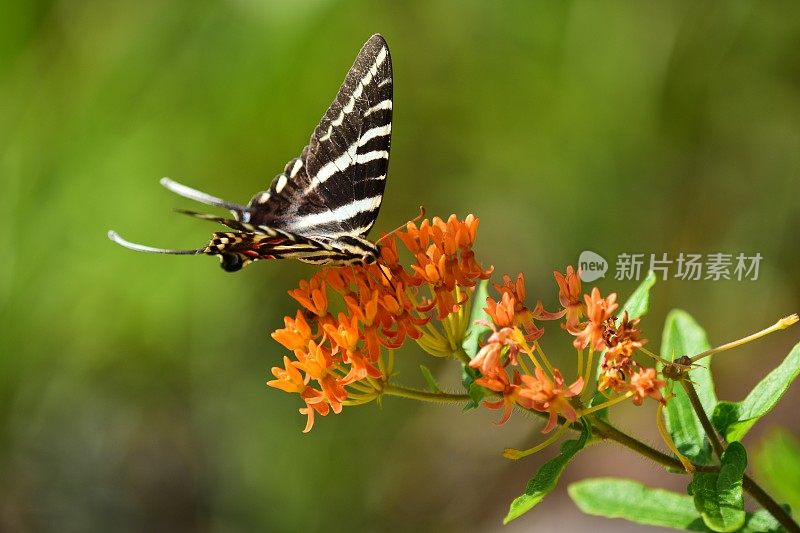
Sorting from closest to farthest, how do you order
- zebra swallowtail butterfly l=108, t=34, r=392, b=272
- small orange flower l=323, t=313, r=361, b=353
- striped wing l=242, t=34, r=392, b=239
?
small orange flower l=323, t=313, r=361, b=353, zebra swallowtail butterfly l=108, t=34, r=392, b=272, striped wing l=242, t=34, r=392, b=239

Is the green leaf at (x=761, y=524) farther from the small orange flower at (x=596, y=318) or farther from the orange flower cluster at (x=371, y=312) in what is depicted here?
the orange flower cluster at (x=371, y=312)

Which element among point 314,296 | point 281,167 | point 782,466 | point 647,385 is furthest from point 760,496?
point 281,167

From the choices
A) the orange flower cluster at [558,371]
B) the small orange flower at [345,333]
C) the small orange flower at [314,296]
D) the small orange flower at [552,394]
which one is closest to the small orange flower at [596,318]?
the orange flower cluster at [558,371]

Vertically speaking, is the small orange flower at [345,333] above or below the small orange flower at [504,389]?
above

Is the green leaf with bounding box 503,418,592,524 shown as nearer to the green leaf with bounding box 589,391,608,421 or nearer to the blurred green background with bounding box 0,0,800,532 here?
the green leaf with bounding box 589,391,608,421

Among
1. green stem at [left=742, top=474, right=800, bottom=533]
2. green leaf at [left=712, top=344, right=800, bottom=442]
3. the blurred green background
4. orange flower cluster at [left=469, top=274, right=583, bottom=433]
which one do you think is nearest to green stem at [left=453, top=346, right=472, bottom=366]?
orange flower cluster at [left=469, top=274, right=583, bottom=433]

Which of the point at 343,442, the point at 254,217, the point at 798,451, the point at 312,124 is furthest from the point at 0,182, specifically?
the point at 798,451

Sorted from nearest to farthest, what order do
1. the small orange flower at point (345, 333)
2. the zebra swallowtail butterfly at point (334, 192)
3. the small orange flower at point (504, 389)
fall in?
the small orange flower at point (504, 389) → the small orange flower at point (345, 333) → the zebra swallowtail butterfly at point (334, 192)
